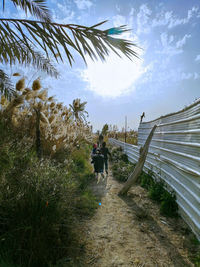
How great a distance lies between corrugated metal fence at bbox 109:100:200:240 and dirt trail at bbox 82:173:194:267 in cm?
43

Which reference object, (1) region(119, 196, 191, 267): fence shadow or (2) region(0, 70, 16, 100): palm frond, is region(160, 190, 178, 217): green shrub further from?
(2) region(0, 70, 16, 100): palm frond

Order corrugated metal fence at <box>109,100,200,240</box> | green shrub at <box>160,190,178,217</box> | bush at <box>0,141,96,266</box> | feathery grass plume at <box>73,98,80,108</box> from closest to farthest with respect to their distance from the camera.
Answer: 1. bush at <box>0,141,96,266</box>
2. corrugated metal fence at <box>109,100,200,240</box>
3. green shrub at <box>160,190,178,217</box>
4. feathery grass plume at <box>73,98,80,108</box>

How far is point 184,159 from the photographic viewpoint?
3.26 metres

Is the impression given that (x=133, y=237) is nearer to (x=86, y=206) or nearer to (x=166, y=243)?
→ (x=166, y=243)

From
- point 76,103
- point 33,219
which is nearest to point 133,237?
point 33,219

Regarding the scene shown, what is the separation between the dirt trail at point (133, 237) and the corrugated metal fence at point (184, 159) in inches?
17.0

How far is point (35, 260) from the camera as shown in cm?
160

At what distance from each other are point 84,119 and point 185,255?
28.5 feet

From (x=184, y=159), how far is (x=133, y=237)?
1.83m

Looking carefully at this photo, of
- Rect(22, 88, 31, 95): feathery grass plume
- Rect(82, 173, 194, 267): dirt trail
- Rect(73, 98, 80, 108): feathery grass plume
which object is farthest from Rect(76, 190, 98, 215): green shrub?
Rect(73, 98, 80, 108): feathery grass plume

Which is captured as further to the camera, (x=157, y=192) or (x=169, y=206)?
(x=157, y=192)

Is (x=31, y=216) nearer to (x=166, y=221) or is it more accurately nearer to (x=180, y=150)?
(x=166, y=221)

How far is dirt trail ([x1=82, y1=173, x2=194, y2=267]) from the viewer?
6.80 feet

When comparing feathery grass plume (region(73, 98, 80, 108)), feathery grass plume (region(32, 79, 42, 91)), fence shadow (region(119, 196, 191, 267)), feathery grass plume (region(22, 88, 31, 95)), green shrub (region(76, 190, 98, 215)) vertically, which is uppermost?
feathery grass plume (region(73, 98, 80, 108))
